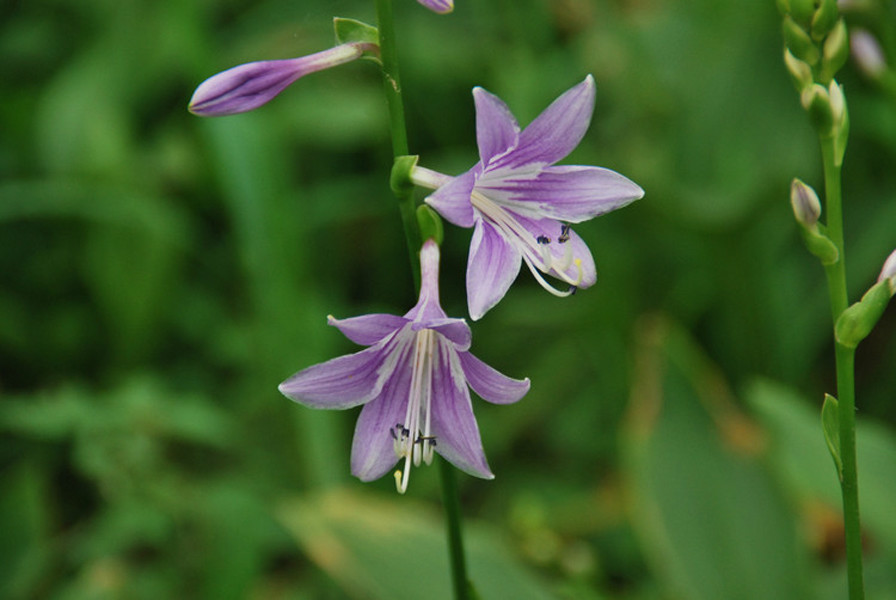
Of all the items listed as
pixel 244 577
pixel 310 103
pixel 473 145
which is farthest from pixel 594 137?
pixel 244 577

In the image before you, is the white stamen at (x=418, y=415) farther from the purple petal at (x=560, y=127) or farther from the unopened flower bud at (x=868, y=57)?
the unopened flower bud at (x=868, y=57)

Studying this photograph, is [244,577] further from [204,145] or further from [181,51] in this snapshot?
[181,51]

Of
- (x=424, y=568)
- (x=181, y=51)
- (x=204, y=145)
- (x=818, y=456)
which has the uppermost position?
(x=181, y=51)

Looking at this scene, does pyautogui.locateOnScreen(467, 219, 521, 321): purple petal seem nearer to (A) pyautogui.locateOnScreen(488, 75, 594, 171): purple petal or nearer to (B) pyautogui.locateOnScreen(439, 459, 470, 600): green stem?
(A) pyautogui.locateOnScreen(488, 75, 594, 171): purple petal

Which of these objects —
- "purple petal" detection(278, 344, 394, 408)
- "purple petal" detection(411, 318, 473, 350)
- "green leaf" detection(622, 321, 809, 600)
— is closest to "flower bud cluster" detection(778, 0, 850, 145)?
"purple petal" detection(411, 318, 473, 350)

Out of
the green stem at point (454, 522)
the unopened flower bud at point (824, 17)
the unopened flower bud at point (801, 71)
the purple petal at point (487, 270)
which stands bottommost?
the green stem at point (454, 522)

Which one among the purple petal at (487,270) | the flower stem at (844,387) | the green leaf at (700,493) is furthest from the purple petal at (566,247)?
the green leaf at (700,493)

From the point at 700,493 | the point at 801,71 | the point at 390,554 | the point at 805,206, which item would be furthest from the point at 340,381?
the point at 700,493
